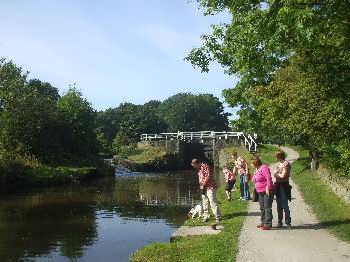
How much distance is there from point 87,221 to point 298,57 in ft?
33.7

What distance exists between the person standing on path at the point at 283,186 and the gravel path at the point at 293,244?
482 mm

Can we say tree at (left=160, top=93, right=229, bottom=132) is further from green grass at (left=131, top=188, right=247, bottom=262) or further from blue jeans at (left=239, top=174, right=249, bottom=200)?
green grass at (left=131, top=188, right=247, bottom=262)

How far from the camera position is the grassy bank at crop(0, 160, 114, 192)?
32.3m

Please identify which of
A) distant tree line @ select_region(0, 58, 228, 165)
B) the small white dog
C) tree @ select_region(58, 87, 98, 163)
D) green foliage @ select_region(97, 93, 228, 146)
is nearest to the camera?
the small white dog

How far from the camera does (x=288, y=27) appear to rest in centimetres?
1084

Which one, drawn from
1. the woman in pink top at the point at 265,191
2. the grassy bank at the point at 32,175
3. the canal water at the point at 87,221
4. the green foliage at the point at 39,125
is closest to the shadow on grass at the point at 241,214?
the canal water at the point at 87,221

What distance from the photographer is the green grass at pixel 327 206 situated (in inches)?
526

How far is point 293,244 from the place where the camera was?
38.2ft

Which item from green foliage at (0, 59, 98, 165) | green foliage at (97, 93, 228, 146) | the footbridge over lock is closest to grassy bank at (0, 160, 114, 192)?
green foliage at (0, 59, 98, 165)

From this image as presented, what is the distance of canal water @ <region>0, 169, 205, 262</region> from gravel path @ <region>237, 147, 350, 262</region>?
3677 millimetres

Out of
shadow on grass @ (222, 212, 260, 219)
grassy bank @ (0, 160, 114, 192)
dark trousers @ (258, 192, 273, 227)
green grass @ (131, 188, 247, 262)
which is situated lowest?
green grass @ (131, 188, 247, 262)

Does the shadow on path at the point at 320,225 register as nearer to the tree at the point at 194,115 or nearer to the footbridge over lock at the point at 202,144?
the footbridge over lock at the point at 202,144

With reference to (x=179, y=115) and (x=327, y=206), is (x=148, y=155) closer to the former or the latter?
(x=327, y=206)

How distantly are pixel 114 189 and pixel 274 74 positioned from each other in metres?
14.9
